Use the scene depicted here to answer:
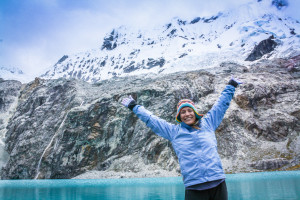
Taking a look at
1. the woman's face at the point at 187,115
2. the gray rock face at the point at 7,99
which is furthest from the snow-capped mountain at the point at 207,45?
the woman's face at the point at 187,115

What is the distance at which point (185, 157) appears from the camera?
12.3 feet

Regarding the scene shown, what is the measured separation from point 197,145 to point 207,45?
154 m

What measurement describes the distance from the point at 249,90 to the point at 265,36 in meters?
80.3

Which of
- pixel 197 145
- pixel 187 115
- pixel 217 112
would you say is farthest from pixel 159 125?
pixel 217 112

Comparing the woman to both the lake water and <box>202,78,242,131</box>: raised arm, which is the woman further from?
the lake water

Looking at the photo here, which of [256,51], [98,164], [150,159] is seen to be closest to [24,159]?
[98,164]

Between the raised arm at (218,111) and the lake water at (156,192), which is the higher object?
the raised arm at (218,111)

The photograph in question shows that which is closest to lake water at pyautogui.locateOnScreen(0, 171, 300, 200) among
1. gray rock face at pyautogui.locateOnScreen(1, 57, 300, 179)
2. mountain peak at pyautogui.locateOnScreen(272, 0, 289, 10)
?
gray rock face at pyautogui.locateOnScreen(1, 57, 300, 179)

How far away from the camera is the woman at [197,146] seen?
3475 millimetres

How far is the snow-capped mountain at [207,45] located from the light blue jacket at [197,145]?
104614 mm

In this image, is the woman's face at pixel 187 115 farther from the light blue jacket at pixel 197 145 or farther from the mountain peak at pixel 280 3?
the mountain peak at pixel 280 3

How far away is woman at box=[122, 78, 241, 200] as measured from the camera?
347 cm

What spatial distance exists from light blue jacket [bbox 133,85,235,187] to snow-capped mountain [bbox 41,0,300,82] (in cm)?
10461

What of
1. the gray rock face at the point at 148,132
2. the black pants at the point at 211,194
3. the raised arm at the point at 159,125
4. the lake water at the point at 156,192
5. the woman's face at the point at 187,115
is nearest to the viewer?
the black pants at the point at 211,194
